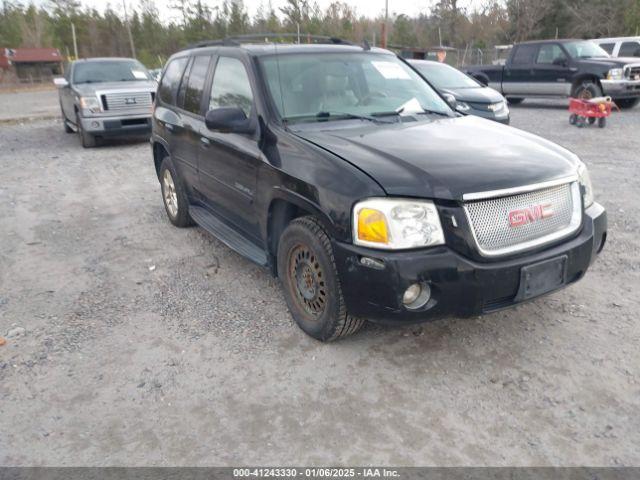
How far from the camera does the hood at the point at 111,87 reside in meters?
10.7

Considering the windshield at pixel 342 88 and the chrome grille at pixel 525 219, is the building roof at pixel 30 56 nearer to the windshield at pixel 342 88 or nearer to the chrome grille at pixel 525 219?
the windshield at pixel 342 88

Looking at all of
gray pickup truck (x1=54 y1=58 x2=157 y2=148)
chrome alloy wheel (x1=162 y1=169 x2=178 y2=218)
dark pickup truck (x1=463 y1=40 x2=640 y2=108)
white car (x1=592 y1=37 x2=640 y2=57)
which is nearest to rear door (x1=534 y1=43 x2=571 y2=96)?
dark pickup truck (x1=463 y1=40 x2=640 y2=108)

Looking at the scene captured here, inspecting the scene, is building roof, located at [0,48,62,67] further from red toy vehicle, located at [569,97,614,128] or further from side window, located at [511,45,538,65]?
red toy vehicle, located at [569,97,614,128]

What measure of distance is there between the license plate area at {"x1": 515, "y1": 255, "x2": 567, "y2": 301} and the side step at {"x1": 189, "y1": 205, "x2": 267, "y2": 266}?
1785 millimetres

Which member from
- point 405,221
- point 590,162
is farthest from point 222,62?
point 590,162

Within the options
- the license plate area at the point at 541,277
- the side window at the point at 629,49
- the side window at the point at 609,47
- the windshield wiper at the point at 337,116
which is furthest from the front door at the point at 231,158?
the side window at the point at 609,47

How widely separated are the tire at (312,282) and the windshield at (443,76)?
7.65 meters

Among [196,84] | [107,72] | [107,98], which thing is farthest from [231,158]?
[107,72]

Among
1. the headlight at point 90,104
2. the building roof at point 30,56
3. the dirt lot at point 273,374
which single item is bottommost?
the dirt lot at point 273,374

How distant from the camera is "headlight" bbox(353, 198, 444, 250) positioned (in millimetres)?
2811

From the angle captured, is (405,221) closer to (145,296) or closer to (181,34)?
(145,296)

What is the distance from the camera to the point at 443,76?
34.6ft

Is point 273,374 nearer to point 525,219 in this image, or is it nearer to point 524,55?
point 525,219

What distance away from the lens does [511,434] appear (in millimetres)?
2607
